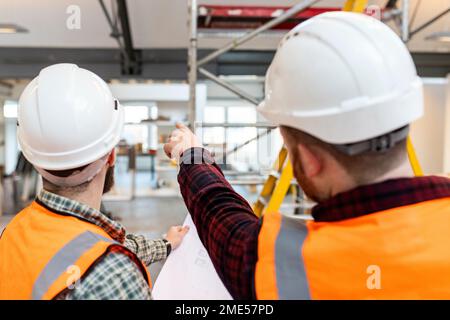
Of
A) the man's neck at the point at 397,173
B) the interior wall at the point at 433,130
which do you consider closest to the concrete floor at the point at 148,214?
the man's neck at the point at 397,173

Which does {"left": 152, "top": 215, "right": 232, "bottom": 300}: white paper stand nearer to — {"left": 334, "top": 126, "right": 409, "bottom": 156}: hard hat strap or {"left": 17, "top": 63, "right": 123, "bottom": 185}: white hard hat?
{"left": 17, "top": 63, "right": 123, "bottom": 185}: white hard hat

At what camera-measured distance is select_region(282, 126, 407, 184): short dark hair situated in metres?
0.85

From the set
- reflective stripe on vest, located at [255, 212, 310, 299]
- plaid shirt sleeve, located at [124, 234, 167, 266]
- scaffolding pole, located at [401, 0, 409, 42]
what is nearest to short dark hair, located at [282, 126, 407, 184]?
reflective stripe on vest, located at [255, 212, 310, 299]

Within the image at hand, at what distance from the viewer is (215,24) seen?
3869 mm

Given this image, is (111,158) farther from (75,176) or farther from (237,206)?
(237,206)

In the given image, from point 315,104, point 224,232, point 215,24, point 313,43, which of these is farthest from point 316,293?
point 215,24

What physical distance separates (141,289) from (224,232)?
0.85 ft

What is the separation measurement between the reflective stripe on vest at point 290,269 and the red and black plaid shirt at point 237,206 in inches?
2.9

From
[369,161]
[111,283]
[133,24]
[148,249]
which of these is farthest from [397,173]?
[133,24]

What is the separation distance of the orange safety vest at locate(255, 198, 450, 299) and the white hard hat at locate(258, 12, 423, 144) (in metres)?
0.20

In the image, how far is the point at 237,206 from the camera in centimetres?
115

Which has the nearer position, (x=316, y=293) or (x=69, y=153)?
(x=316, y=293)

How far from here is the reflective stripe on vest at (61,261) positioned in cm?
86
